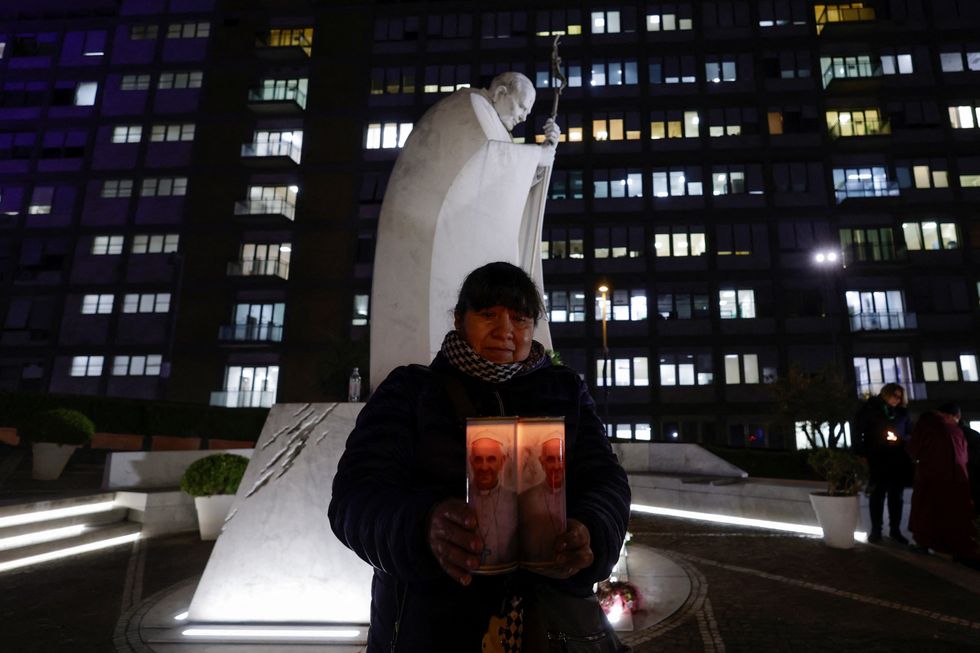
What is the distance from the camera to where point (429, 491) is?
4.65ft

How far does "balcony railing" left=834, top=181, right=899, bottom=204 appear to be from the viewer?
31.3 metres

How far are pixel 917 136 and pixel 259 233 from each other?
39.6 metres

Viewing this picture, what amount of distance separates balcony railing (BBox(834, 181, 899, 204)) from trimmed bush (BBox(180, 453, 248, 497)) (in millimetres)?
34312

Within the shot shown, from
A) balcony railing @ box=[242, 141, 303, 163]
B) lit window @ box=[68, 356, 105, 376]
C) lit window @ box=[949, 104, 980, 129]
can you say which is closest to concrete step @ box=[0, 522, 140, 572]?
lit window @ box=[68, 356, 105, 376]

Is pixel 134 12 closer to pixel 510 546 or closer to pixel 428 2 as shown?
pixel 428 2

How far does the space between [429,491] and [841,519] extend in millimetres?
8816

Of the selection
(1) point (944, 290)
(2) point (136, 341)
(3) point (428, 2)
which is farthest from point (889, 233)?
(2) point (136, 341)

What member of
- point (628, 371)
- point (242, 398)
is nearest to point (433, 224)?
point (628, 371)

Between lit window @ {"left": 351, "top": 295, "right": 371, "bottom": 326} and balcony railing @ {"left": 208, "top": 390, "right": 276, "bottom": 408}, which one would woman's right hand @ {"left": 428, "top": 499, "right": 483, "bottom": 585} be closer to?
lit window @ {"left": 351, "top": 295, "right": 371, "bottom": 326}

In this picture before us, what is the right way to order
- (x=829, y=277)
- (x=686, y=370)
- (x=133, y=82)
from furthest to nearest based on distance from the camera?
(x=133, y=82) → (x=686, y=370) → (x=829, y=277)

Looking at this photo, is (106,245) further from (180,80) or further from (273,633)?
(273,633)

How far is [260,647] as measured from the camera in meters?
4.12

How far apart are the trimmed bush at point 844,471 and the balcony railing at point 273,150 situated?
109ft

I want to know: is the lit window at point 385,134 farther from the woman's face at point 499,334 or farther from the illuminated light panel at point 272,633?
the woman's face at point 499,334
